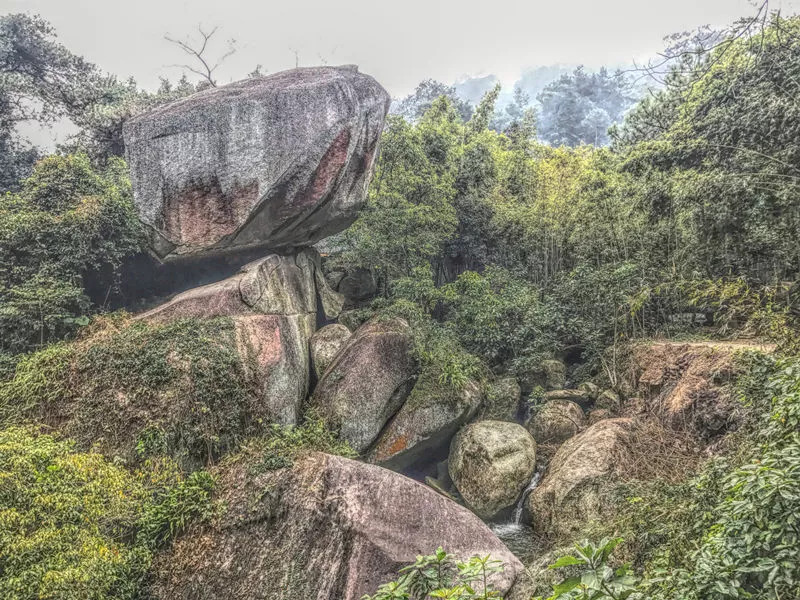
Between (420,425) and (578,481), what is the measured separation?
3.35m

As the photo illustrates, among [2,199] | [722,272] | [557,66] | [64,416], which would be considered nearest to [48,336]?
[64,416]

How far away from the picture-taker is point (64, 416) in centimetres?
691

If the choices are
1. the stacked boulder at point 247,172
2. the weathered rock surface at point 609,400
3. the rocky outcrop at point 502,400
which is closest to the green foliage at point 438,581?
the stacked boulder at point 247,172

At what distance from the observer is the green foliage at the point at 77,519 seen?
415 centimetres

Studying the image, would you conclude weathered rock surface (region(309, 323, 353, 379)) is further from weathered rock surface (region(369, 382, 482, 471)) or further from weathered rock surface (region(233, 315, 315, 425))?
weathered rock surface (region(369, 382, 482, 471))

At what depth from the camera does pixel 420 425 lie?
9.26 meters

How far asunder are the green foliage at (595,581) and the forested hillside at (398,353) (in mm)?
17

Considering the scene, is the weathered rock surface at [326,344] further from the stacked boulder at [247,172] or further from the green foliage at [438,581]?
the green foliage at [438,581]

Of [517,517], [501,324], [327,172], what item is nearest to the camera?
[517,517]

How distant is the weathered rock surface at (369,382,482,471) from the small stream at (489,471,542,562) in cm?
198

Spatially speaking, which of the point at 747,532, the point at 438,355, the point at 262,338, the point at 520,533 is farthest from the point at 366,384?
the point at 747,532

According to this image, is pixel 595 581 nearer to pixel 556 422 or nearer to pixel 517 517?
pixel 517 517

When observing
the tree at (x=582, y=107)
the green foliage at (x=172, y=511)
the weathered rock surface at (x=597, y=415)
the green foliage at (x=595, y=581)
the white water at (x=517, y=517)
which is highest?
the tree at (x=582, y=107)

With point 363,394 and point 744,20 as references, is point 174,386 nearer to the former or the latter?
point 363,394
